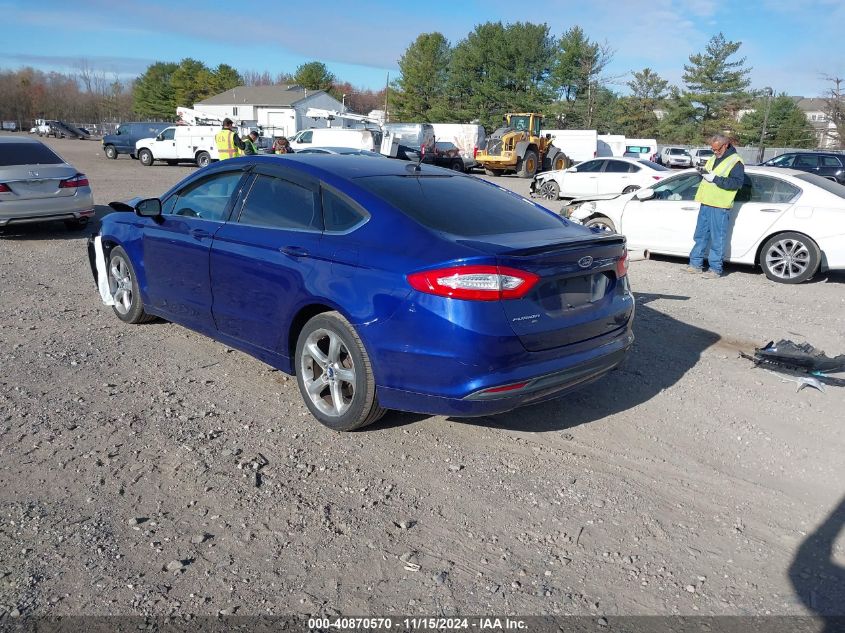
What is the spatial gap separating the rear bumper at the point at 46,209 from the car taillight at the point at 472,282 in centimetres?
891

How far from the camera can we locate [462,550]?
2959 mm

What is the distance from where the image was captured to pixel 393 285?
3523mm

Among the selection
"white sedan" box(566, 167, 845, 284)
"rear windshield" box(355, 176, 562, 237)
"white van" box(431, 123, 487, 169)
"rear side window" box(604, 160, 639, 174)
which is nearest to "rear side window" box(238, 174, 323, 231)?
"rear windshield" box(355, 176, 562, 237)

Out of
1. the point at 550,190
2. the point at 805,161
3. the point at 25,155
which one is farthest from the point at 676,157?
the point at 25,155

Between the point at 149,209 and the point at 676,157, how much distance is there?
4426 centimetres

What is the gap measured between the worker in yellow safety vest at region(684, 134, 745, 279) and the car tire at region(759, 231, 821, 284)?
0.57 meters

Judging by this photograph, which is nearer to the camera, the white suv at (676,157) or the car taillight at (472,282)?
the car taillight at (472,282)

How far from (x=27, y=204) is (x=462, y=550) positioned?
381 inches

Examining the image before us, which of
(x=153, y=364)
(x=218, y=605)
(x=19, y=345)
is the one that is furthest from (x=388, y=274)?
(x=19, y=345)

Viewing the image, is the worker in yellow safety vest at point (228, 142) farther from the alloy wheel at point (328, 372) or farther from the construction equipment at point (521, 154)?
the construction equipment at point (521, 154)

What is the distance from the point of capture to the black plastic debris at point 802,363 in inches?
205

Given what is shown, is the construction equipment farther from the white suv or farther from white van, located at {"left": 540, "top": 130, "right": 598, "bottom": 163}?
the white suv

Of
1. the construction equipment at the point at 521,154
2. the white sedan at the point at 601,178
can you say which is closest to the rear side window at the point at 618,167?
the white sedan at the point at 601,178

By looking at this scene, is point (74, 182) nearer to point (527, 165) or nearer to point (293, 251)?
point (293, 251)
